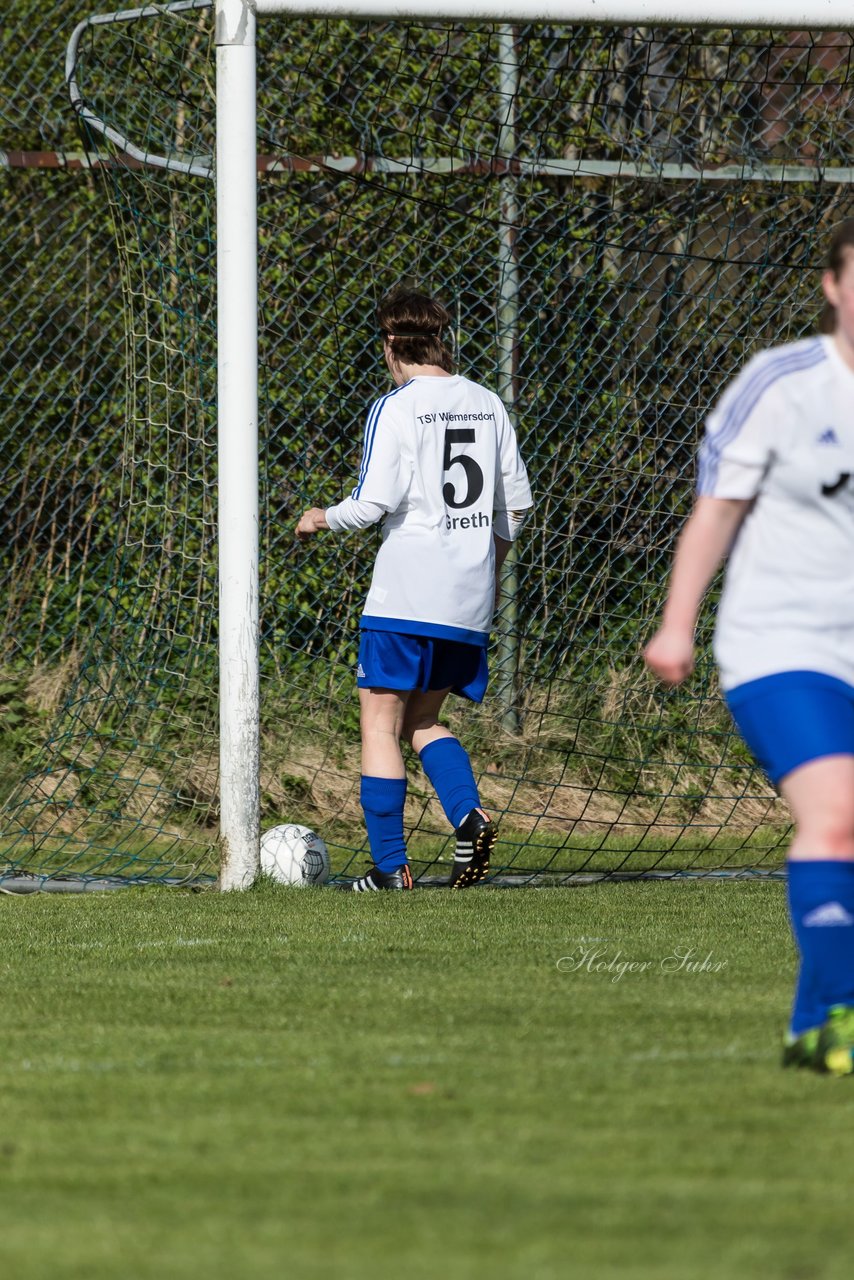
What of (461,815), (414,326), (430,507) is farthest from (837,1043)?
(414,326)

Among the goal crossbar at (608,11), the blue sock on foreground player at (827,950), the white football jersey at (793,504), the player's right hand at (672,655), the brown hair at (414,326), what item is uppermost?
the goal crossbar at (608,11)

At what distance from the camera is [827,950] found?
309cm

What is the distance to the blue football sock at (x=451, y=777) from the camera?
18.9 ft

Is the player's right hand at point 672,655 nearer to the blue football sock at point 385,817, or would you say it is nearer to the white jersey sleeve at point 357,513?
the white jersey sleeve at point 357,513

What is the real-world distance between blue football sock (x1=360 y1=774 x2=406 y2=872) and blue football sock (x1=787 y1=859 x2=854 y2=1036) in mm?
2770

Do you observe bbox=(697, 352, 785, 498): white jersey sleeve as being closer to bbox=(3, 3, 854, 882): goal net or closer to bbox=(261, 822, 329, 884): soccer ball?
bbox=(261, 822, 329, 884): soccer ball

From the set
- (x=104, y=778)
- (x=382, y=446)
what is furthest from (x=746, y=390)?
(x=104, y=778)

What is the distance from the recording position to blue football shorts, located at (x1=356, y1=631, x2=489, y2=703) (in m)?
5.73

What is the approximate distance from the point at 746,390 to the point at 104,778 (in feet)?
14.9

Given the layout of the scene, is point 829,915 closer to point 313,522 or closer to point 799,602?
point 799,602

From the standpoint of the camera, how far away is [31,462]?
→ 910 centimetres

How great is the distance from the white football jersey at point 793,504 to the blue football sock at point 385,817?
109 inches

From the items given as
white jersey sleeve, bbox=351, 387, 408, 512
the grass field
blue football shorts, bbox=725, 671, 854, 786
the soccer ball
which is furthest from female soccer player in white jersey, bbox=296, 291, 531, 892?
blue football shorts, bbox=725, 671, 854, 786

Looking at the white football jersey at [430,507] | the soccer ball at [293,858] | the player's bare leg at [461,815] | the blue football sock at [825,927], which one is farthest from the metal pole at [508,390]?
the blue football sock at [825,927]
